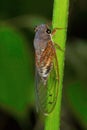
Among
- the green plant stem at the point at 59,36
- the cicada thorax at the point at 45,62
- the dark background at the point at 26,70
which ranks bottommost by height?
the dark background at the point at 26,70

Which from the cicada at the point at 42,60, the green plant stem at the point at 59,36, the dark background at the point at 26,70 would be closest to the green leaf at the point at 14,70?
the dark background at the point at 26,70

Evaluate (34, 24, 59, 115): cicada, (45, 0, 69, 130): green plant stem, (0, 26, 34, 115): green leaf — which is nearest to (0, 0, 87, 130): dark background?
(0, 26, 34, 115): green leaf

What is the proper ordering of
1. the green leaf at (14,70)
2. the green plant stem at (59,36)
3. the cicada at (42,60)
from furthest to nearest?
the green leaf at (14,70)
the cicada at (42,60)
the green plant stem at (59,36)

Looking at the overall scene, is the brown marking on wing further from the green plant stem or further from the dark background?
the green plant stem

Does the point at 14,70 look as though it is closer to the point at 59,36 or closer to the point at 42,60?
the point at 42,60

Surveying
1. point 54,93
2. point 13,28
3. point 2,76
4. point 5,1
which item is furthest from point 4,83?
point 54,93

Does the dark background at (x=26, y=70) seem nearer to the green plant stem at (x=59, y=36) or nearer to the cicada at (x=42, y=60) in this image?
the cicada at (x=42, y=60)

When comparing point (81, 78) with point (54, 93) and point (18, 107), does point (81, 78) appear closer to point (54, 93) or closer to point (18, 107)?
point (18, 107)

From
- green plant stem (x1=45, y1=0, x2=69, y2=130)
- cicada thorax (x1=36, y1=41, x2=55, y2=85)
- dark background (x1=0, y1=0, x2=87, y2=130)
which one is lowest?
dark background (x1=0, y1=0, x2=87, y2=130)

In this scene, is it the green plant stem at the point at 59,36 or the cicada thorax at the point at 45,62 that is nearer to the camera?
the green plant stem at the point at 59,36
